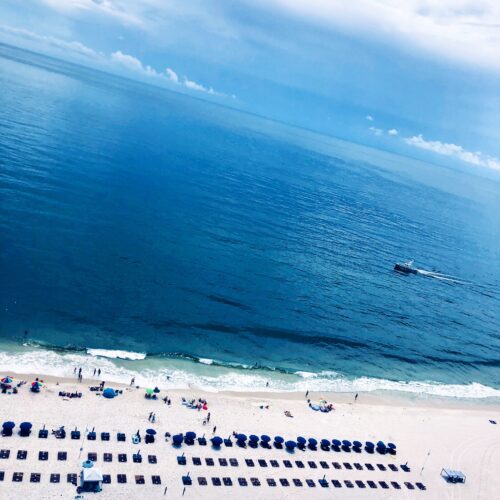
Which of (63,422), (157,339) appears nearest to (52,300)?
(157,339)

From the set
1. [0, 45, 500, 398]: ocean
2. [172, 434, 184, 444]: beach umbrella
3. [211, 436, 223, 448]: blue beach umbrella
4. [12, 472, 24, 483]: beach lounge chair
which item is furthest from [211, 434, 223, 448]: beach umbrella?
[12, 472, 24, 483]: beach lounge chair

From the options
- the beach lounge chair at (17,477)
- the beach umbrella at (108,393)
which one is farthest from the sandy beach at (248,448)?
the beach umbrella at (108,393)

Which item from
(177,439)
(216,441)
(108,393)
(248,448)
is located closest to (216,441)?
(216,441)

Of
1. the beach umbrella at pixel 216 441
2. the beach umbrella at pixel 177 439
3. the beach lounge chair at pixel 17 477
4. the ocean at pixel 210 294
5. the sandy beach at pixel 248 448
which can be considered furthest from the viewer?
the ocean at pixel 210 294

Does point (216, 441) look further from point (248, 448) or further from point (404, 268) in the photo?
point (404, 268)

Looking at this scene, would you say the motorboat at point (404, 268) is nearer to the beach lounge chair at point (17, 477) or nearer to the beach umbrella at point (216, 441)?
the beach umbrella at point (216, 441)

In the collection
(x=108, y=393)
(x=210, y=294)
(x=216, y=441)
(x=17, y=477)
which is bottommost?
(x=17, y=477)

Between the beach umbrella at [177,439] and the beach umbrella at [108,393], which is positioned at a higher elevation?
the beach umbrella at [177,439]

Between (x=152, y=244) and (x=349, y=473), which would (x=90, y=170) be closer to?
(x=152, y=244)

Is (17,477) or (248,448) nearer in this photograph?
(17,477)
